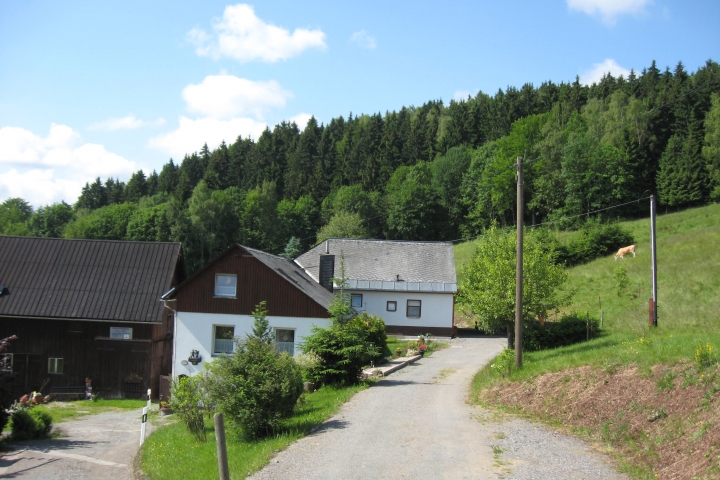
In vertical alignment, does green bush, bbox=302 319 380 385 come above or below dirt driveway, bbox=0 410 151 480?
above

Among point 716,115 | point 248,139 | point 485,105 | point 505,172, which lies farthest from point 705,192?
point 248,139

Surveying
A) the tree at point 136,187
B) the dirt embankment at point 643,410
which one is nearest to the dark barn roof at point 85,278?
the dirt embankment at point 643,410

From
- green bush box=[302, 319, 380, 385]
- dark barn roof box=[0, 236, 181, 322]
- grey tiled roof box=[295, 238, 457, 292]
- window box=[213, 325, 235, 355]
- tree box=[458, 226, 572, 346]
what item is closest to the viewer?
green bush box=[302, 319, 380, 385]

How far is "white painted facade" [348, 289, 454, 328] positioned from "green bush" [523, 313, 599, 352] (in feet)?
49.1

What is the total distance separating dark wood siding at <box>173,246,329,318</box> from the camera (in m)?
26.8

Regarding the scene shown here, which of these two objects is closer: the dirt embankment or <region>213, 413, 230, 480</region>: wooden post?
<region>213, 413, 230, 480</region>: wooden post

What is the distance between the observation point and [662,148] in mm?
75875

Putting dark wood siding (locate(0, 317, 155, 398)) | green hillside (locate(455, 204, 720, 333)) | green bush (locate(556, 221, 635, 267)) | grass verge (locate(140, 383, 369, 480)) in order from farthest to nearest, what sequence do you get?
green bush (locate(556, 221, 635, 267))
dark wood siding (locate(0, 317, 155, 398))
green hillside (locate(455, 204, 720, 333))
grass verge (locate(140, 383, 369, 480))

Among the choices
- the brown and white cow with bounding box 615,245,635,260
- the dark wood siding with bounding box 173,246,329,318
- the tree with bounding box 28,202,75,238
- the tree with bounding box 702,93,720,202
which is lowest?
the dark wood siding with bounding box 173,246,329,318

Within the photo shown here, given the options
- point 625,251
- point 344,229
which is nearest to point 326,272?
point 625,251

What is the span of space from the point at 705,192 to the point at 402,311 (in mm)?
45229

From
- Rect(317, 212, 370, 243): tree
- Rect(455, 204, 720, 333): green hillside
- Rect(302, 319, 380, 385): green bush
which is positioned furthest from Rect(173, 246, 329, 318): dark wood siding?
Rect(317, 212, 370, 243): tree

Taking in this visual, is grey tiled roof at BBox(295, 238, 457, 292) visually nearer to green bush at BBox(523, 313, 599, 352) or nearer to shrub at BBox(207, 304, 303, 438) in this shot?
green bush at BBox(523, 313, 599, 352)

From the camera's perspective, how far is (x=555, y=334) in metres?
24.8
